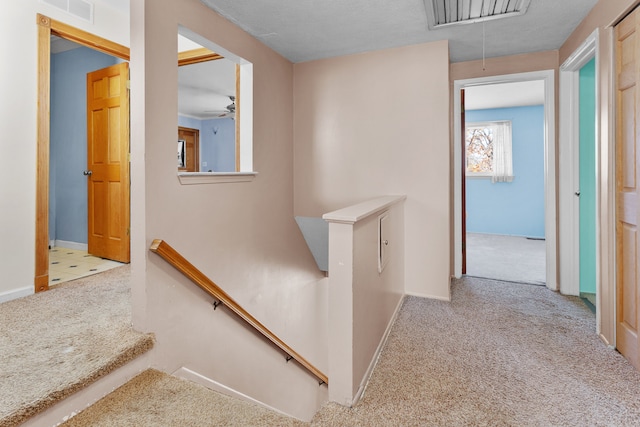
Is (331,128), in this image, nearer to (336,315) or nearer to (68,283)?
(336,315)

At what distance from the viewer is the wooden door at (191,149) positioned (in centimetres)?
872

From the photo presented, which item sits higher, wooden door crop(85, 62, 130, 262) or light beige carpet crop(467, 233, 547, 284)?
wooden door crop(85, 62, 130, 262)

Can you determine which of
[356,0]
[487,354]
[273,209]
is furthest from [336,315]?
[356,0]

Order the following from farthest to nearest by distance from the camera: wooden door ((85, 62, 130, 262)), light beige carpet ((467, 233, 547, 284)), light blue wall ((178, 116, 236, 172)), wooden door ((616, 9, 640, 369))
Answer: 1. light blue wall ((178, 116, 236, 172))
2. light beige carpet ((467, 233, 547, 284))
3. wooden door ((85, 62, 130, 262))
4. wooden door ((616, 9, 640, 369))

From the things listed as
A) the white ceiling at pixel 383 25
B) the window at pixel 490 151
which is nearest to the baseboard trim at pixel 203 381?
the white ceiling at pixel 383 25

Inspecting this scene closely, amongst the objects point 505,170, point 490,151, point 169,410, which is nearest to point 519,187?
point 505,170

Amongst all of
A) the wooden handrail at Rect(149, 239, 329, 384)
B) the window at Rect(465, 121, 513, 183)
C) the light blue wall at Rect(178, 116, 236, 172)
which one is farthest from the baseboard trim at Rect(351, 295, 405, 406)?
the light blue wall at Rect(178, 116, 236, 172)

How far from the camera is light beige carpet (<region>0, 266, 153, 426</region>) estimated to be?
1389 millimetres

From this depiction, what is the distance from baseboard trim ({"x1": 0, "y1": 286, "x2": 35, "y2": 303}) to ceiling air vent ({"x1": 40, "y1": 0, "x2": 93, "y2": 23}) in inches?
86.1

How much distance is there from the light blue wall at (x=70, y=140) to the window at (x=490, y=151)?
6.17m

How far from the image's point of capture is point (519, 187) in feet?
21.1

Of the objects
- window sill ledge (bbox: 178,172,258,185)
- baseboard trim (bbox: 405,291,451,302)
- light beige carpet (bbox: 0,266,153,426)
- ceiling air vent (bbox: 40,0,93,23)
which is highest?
ceiling air vent (bbox: 40,0,93,23)

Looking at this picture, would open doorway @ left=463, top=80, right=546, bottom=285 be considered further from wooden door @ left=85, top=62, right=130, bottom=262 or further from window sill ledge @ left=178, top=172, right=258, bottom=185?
wooden door @ left=85, top=62, right=130, bottom=262

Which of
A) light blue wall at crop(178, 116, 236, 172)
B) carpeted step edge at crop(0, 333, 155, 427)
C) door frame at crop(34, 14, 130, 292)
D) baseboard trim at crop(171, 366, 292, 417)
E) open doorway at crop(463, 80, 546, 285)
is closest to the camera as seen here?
carpeted step edge at crop(0, 333, 155, 427)
